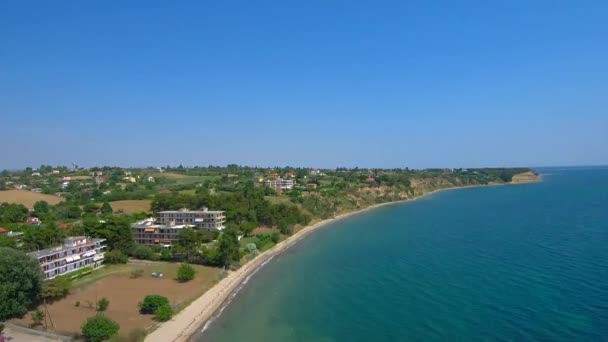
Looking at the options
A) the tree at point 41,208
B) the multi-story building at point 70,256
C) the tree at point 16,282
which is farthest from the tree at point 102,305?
the tree at point 41,208

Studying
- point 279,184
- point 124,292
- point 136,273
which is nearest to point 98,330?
point 124,292

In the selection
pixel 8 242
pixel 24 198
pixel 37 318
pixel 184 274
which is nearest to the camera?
pixel 37 318

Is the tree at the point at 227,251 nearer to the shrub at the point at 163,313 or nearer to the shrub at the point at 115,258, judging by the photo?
the shrub at the point at 115,258

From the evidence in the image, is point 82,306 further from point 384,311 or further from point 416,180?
point 416,180

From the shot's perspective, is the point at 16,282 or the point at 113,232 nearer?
the point at 16,282

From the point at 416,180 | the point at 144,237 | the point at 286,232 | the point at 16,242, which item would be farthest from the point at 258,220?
the point at 416,180

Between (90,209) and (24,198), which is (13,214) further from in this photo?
(24,198)

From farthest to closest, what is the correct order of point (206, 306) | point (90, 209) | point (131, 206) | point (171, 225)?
point (131, 206) → point (90, 209) → point (171, 225) → point (206, 306)
